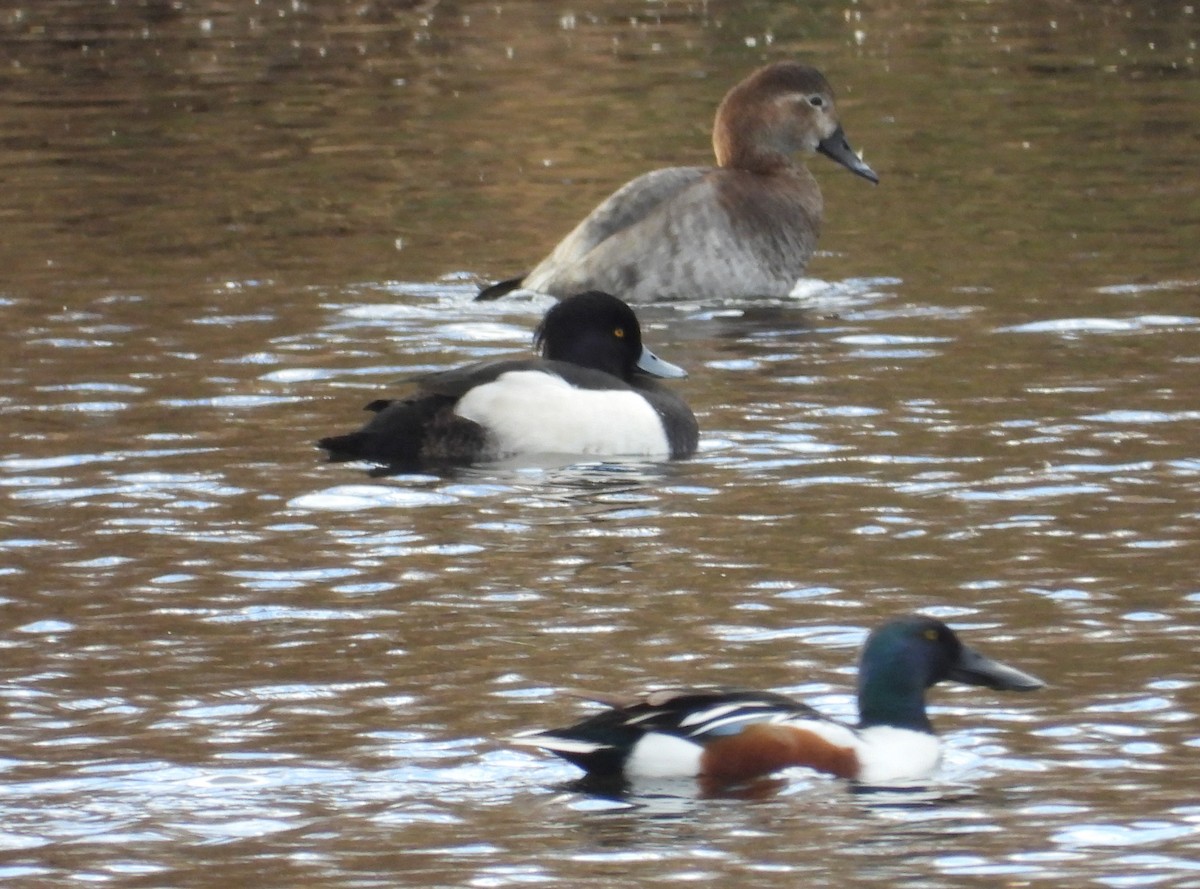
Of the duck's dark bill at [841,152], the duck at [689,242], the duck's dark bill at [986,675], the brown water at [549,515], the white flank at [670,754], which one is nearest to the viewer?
the brown water at [549,515]

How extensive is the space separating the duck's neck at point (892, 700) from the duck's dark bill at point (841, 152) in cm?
920

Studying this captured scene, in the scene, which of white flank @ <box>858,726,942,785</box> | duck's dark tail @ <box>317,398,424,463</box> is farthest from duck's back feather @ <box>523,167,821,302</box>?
white flank @ <box>858,726,942,785</box>

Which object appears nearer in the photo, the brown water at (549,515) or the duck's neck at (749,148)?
Answer: the brown water at (549,515)

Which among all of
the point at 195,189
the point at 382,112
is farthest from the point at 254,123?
the point at 195,189

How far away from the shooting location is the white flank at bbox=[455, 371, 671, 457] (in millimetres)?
10703

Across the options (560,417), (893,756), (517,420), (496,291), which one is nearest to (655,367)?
(560,417)

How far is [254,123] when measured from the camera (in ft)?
71.2

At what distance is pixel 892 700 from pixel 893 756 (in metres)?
0.18

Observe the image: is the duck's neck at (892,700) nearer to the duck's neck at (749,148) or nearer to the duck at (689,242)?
the duck at (689,242)

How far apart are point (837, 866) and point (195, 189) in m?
13.2

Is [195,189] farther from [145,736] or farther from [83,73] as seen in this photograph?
[145,736]

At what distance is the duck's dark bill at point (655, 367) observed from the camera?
453 inches

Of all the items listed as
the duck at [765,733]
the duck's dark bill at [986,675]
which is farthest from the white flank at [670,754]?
the duck's dark bill at [986,675]

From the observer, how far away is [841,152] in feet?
51.9
